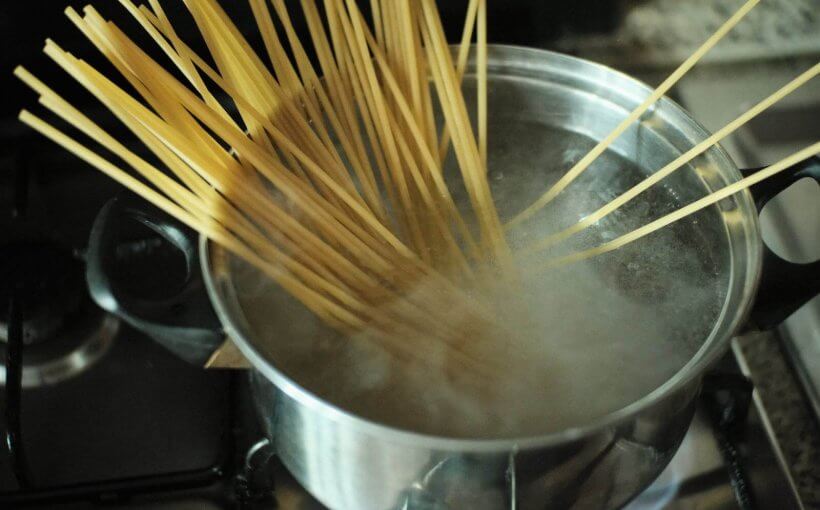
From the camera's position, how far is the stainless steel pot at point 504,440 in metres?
0.51

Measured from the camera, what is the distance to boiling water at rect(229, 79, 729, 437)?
60cm

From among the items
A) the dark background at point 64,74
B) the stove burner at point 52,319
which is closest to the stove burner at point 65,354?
the stove burner at point 52,319

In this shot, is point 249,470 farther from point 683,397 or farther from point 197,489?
point 683,397

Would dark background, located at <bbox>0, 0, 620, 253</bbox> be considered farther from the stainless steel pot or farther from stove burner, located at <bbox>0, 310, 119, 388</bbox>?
the stainless steel pot

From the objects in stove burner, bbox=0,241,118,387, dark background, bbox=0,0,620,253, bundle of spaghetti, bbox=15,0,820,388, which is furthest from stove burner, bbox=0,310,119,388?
bundle of spaghetti, bbox=15,0,820,388

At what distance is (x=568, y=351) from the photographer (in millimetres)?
642

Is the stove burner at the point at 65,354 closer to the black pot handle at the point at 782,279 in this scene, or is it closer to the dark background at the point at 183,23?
the dark background at the point at 183,23

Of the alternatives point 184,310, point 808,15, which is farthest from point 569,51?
point 184,310

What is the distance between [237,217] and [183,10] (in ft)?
1.25

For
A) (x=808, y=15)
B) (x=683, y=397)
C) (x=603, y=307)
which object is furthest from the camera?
(x=808, y=15)

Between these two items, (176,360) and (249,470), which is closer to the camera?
(249,470)

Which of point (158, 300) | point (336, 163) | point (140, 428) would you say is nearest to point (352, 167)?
point (336, 163)

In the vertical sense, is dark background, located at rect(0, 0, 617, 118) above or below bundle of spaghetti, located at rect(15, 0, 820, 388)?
above

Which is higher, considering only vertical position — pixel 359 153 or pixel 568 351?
pixel 359 153
